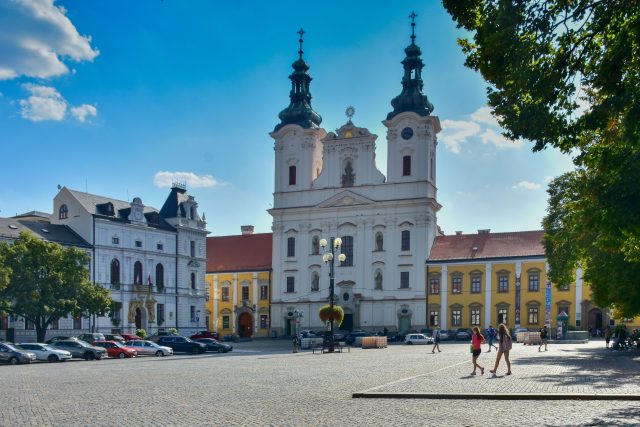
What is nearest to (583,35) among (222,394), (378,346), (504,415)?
(504,415)

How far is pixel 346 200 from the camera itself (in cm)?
8525

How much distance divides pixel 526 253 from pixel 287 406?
65.7 m

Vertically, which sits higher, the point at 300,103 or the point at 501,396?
the point at 300,103

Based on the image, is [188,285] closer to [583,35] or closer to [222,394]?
[222,394]

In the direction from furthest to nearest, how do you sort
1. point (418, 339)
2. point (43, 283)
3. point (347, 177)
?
point (347, 177) < point (418, 339) < point (43, 283)

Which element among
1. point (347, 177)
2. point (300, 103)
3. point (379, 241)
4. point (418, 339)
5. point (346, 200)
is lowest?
point (418, 339)

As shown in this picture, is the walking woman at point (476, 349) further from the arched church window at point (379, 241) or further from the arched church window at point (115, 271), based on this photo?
the arched church window at point (379, 241)

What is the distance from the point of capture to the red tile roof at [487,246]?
79.9m

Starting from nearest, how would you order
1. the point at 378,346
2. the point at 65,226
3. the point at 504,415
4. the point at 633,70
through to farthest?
the point at 504,415, the point at 633,70, the point at 378,346, the point at 65,226

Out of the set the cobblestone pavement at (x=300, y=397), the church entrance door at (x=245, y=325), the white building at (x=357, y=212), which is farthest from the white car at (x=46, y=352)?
the church entrance door at (x=245, y=325)

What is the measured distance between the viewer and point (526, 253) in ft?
260

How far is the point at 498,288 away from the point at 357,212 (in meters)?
16.7

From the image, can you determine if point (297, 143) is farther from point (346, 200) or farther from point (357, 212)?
point (357, 212)

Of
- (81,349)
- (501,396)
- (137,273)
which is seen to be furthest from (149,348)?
(501,396)
